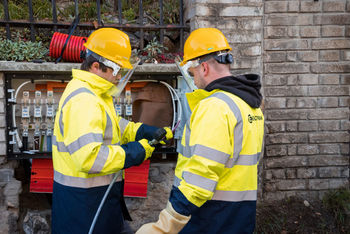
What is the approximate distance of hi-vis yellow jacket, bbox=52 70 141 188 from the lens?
80.2 inches

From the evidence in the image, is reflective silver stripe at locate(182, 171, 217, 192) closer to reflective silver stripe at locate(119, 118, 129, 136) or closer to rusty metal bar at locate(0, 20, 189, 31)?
reflective silver stripe at locate(119, 118, 129, 136)

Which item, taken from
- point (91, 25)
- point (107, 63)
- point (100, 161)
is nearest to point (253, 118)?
point (100, 161)

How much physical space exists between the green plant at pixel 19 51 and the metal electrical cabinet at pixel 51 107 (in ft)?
0.48

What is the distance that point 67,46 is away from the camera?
3.46 metres

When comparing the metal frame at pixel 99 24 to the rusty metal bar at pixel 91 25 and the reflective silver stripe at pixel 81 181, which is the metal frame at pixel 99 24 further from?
the reflective silver stripe at pixel 81 181

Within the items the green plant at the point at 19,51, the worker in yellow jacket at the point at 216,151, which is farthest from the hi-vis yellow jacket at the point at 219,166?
the green plant at the point at 19,51

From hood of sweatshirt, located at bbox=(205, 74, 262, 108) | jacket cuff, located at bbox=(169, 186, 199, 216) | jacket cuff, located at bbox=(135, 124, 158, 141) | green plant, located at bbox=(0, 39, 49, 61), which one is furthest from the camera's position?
green plant, located at bbox=(0, 39, 49, 61)

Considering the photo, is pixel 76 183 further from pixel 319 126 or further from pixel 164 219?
pixel 319 126

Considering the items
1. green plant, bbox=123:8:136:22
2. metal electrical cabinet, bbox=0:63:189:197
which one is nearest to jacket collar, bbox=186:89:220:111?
metal electrical cabinet, bbox=0:63:189:197

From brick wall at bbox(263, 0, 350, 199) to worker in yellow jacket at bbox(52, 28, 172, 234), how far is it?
2.01m

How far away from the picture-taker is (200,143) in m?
1.66

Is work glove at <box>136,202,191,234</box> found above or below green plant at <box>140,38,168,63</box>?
below

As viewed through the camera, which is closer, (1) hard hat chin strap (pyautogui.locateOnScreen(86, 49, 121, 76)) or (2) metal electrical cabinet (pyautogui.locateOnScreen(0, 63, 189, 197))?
(1) hard hat chin strap (pyautogui.locateOnScreen(86, 49, 121, 76))

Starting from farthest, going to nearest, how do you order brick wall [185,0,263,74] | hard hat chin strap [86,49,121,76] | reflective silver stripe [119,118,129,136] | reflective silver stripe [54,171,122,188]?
brick wall [185,0,263,74], reflective silver stripe [119,118,129,136], hard hat chin strap [86,49,121,76], reflective silver stripe [54,171,122,188]
